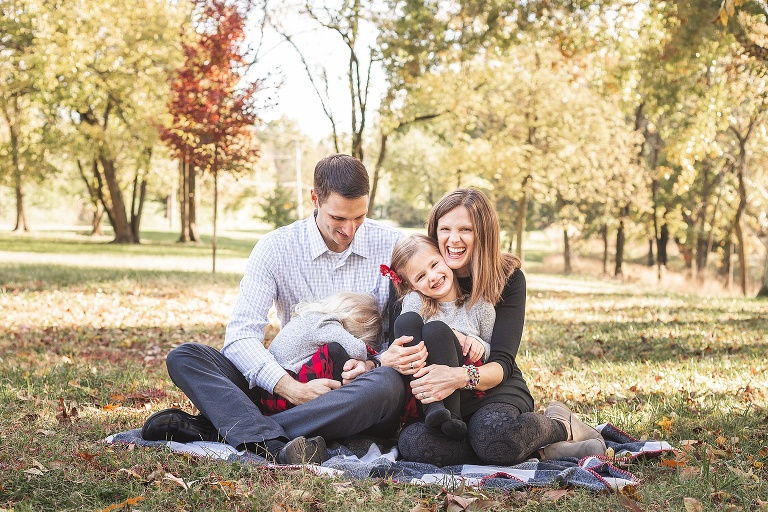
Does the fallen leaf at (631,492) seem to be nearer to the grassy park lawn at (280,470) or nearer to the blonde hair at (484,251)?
the grassy park lawn at (280,470)

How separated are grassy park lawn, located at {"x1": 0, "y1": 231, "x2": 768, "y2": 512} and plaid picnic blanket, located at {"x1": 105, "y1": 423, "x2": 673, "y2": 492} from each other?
8 cm

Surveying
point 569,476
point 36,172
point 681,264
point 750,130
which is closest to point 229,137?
point 569,476

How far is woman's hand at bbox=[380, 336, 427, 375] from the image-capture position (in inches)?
152

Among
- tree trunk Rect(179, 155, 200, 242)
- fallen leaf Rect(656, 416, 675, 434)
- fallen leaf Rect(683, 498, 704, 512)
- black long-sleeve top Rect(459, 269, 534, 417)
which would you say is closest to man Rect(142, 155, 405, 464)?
black long-sleeve top Rect(459, 269, 534, 417)

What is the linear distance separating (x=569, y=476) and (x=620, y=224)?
88.3 feet

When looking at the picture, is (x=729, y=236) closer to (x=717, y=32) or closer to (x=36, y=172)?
(x=717, y=32)

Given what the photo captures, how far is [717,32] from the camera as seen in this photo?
11.3 m

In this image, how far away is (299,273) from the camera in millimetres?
4668

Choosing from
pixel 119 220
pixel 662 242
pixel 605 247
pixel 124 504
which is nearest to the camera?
pixel 124 504

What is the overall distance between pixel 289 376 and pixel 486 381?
1070 millimetres

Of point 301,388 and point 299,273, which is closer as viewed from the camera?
point 301,388

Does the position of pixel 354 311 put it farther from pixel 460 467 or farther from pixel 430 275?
pixel 460 467

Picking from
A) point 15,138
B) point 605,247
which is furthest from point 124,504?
point 605,247

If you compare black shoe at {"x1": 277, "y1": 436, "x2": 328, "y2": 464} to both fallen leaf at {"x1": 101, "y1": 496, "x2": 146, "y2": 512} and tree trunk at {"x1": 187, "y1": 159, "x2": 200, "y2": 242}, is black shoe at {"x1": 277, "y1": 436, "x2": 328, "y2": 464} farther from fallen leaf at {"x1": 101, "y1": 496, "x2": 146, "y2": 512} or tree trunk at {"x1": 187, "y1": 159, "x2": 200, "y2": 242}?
tree trunk at {"x1": 187, "y1": 159, "x2": 200, "y2": 242}
